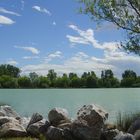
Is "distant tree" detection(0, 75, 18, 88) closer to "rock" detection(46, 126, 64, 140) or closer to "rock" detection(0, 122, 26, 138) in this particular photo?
"rock" detection(0, 122, 26, 138)

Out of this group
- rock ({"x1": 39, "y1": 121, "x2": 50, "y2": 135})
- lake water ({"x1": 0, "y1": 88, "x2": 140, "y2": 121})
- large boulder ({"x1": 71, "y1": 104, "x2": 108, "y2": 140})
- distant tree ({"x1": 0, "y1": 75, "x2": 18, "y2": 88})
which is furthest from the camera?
distant tree ({"x1": 0, "y1": 75, "x2": 18, "y2": 88})

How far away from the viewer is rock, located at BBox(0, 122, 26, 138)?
1797cm

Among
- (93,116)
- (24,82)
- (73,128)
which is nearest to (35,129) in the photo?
(73,128)

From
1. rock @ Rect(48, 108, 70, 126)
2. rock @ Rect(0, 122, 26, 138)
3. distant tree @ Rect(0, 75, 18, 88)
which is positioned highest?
distant tree @ Rect(0, 75, 18, 88)

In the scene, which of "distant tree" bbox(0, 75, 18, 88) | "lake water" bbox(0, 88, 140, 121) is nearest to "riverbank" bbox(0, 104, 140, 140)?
"lake water" bbox(0, 88, 140, 121)

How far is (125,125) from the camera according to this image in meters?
20.7

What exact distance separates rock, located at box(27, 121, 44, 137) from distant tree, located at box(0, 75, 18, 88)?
126m

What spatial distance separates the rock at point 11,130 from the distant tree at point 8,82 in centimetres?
12627

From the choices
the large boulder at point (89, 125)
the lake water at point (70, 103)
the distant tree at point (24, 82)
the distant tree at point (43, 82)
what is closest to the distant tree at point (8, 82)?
the distant tree at point (24, 82)

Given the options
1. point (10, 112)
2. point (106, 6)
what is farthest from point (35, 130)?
point (106, 6)

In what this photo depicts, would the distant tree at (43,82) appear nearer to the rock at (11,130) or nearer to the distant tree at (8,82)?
the distant tree at (8,82)

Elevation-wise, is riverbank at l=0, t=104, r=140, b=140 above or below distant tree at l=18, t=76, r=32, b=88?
below

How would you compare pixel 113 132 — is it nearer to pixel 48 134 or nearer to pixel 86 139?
pixel 86 139

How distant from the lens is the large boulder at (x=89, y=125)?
16.8 m
